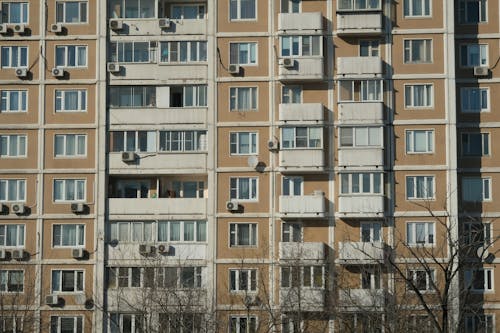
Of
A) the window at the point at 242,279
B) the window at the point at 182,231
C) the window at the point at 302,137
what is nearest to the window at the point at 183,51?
the window at the point at 302,137

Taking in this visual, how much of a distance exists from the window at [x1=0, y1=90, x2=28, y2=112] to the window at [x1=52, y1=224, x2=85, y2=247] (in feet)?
16.9

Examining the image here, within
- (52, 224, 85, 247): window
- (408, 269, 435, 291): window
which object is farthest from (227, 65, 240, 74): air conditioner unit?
(408, 269, 435, 291): window

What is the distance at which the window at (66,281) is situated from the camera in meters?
50.9

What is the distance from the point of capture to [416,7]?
51.3 meters

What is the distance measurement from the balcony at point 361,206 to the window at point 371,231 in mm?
762

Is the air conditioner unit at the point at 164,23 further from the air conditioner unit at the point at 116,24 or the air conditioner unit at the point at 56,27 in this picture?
the air conditioner unit at the point at 56,27

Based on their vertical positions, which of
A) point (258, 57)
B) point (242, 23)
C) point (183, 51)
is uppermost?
point (242, 23)

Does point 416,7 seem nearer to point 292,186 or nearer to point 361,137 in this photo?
point 361,137

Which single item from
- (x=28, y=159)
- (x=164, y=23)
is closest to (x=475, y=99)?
(x=164, y=23)

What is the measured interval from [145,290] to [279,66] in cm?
1040

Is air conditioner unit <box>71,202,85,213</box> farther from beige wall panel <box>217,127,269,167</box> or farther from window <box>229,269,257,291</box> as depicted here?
window <box>229,269,257,291</box>

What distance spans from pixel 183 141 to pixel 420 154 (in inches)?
375

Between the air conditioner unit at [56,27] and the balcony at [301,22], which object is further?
the air conditioner unit at [56,27]

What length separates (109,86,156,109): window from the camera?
51.7 meters
